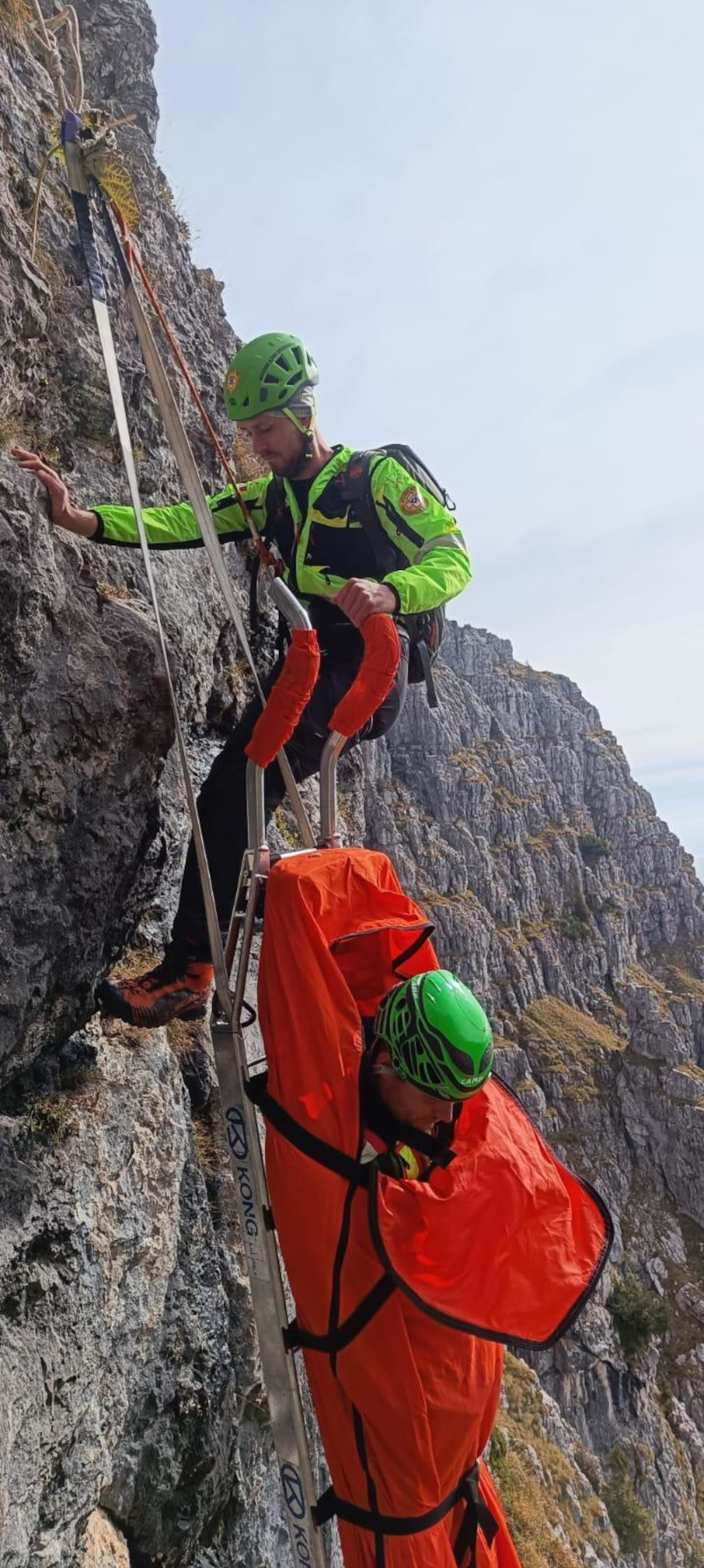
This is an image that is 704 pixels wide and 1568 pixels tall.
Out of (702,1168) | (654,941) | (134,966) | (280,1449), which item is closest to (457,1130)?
(280,1449)

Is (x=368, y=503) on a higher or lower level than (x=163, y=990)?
higher

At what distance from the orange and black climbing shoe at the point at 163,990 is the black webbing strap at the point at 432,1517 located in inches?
94.5

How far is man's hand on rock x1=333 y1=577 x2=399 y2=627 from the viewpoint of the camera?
387cm

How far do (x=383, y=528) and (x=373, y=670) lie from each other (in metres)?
1.12

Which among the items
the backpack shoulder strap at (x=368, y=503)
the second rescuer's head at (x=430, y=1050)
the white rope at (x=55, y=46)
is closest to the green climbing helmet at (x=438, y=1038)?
the second rescuer's head at (x=430, y=1050)

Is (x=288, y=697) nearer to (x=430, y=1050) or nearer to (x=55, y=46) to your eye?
(x=430, y=1050)

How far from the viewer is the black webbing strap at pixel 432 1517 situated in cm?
311

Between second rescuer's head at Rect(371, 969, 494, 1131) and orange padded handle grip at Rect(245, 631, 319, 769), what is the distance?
1346mm

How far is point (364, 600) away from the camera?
3.87 meters

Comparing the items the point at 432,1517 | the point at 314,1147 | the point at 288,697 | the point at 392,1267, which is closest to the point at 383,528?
the point at 288,697

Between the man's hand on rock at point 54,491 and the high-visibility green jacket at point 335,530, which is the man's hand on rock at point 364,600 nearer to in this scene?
the high-visibility green jacket at point 335,530

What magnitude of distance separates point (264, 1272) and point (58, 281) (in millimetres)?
6406

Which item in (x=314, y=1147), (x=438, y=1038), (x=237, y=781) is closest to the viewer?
(x=314, y=1147)

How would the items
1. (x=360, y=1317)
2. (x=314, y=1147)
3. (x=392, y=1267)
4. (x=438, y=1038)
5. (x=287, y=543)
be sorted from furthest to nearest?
(x=287, y=543) < (x=438, y=1038) < (x=314, y=1147) < (x=360, y=1317) < (x=392, y=1267)
